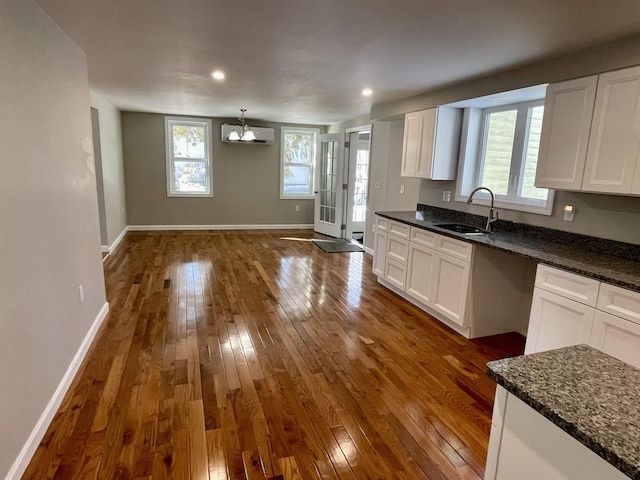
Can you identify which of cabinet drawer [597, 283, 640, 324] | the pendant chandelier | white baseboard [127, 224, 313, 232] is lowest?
white baseboard [127, 224, 313, 232]

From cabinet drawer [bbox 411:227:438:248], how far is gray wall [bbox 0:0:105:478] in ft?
9.56

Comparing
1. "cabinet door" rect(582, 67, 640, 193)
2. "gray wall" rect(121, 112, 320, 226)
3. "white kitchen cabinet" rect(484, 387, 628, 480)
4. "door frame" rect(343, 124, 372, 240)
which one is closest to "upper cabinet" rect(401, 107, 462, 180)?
"cabinet door" rect(582, 67, 640, 193)

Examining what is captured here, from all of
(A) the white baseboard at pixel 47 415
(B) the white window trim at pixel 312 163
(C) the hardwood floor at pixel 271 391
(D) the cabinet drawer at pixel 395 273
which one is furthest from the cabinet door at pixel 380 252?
(B) the white window trim at pixel 312 163

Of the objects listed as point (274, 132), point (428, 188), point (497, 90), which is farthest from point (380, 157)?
point (274, 132)

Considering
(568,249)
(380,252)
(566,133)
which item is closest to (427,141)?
(380,252)

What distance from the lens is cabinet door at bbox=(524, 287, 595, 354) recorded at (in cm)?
217

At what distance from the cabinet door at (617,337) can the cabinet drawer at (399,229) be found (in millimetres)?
1973

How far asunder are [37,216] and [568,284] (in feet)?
9.97

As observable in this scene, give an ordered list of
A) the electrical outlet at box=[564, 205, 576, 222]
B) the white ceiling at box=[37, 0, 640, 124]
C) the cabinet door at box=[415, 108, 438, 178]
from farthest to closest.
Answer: the cabinet door at box=[415, 108, 438, 178]
the electrical outlet at box=[564, 205, 576, 222]
the white ceiling at box=[37, 0, 640, 124]

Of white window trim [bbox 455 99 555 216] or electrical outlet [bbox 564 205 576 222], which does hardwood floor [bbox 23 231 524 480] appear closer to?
electrical outlet [bbox 564 205 576 222]

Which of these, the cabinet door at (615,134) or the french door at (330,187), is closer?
the cabinet door at (615,134)

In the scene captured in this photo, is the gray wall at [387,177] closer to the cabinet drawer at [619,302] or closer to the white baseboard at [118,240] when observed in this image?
the cabinet drawer at [619,302]

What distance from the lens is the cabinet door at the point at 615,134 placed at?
222 centimetres

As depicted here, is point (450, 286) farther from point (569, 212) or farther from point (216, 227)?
point (216, 227)
